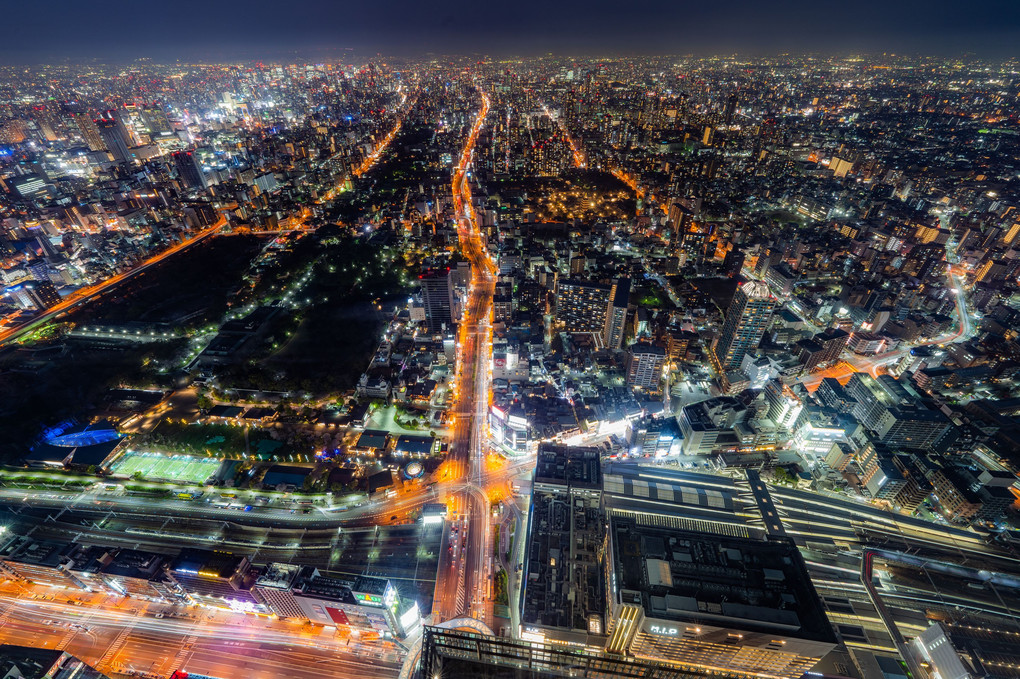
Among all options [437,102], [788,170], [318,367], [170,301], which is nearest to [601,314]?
[318,367]

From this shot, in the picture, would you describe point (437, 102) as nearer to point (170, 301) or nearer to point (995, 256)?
point (170, 301)

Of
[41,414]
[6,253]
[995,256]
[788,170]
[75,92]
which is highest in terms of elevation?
[75,92]

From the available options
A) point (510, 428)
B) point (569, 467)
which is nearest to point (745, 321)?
point (569, 467)

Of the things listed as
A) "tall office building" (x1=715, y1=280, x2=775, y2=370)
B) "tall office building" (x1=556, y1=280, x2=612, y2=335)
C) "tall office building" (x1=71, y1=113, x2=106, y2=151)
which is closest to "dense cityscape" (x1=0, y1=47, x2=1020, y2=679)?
"tall office building" (x1=715, y1=280, x2=775, y2=370)

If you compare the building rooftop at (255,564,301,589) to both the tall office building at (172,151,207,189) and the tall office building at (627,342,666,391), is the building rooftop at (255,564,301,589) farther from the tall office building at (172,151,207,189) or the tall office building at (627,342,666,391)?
the tall office building at (172,151,207,189)

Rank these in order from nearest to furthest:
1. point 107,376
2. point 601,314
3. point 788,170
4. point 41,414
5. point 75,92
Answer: point 41,414
point 107,376
point 601,314
point 788,170
point 75,92

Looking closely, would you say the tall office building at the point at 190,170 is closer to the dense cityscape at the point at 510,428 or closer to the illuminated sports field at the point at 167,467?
the dense cityscape at the point at 510,428

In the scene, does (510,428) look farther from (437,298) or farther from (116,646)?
(116,646)
